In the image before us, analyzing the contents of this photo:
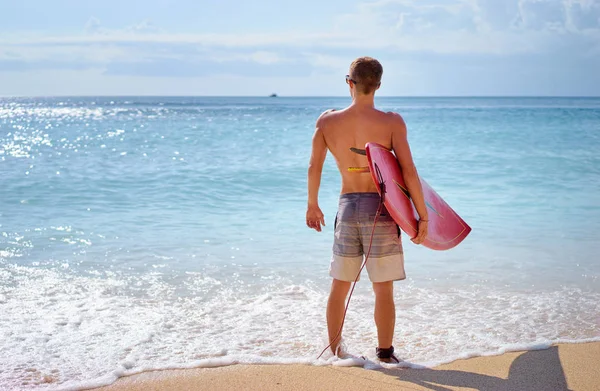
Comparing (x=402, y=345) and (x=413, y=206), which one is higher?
(x=413, y=206)

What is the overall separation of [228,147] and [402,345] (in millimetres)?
13748

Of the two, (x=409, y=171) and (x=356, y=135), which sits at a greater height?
(x=356, y=135)

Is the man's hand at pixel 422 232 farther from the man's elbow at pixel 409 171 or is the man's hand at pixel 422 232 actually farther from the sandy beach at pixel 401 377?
the sandy beach at pixel 401 377

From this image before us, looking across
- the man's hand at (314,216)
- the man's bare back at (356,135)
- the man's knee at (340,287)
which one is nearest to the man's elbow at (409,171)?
the man's bare back at (356,135)

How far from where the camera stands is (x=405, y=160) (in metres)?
3.25

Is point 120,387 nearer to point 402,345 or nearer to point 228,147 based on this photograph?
point 402,345

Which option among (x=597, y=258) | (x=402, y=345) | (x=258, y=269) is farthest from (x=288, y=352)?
(x=597, y=258)

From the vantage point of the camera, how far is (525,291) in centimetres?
489

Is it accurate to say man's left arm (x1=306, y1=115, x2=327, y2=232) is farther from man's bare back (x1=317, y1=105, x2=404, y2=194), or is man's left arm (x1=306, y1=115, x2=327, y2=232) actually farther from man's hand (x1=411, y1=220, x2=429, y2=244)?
man's hand (x1=411, y1=220, x2=429, y2=244)

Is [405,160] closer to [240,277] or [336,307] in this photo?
[336,307]

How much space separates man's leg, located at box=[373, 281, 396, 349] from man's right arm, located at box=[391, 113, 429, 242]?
1.44 feet

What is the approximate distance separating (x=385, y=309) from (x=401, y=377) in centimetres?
35

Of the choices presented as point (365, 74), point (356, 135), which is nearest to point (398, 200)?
point (356, 135)

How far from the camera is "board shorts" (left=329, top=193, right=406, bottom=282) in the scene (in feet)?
10.8
